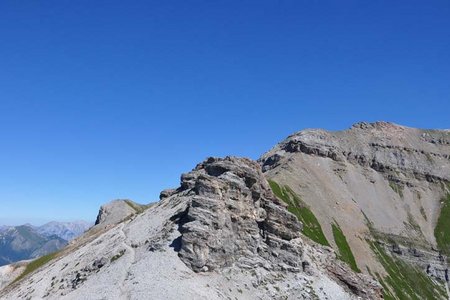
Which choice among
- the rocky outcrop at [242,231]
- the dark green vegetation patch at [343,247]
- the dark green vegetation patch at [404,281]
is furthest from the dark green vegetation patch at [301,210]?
the rocky outcrop at [242,231]

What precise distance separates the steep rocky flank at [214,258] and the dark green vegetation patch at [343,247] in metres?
80.0

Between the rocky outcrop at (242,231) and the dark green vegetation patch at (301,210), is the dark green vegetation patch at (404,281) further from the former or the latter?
the rocky outcrop at (242,231)

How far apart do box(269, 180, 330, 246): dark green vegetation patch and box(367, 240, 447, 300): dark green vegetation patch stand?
2564 centimetres

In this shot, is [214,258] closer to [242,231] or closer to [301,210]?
[242,231]

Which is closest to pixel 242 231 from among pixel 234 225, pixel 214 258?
pixel 234 225

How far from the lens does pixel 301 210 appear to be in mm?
167375

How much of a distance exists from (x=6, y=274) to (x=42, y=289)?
72.1m

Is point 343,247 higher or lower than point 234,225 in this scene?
higher

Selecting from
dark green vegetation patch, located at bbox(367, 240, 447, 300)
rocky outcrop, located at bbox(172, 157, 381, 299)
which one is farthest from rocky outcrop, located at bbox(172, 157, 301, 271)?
dark green vegetation patch, located at bbox(367, 240, 447, 300)

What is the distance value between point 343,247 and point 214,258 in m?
111

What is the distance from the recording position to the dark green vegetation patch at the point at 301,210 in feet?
516

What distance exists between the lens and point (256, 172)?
8000 centimetres

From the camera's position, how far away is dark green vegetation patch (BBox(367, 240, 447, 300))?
158 metres

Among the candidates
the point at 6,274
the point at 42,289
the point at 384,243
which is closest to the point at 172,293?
the point at 42,289
